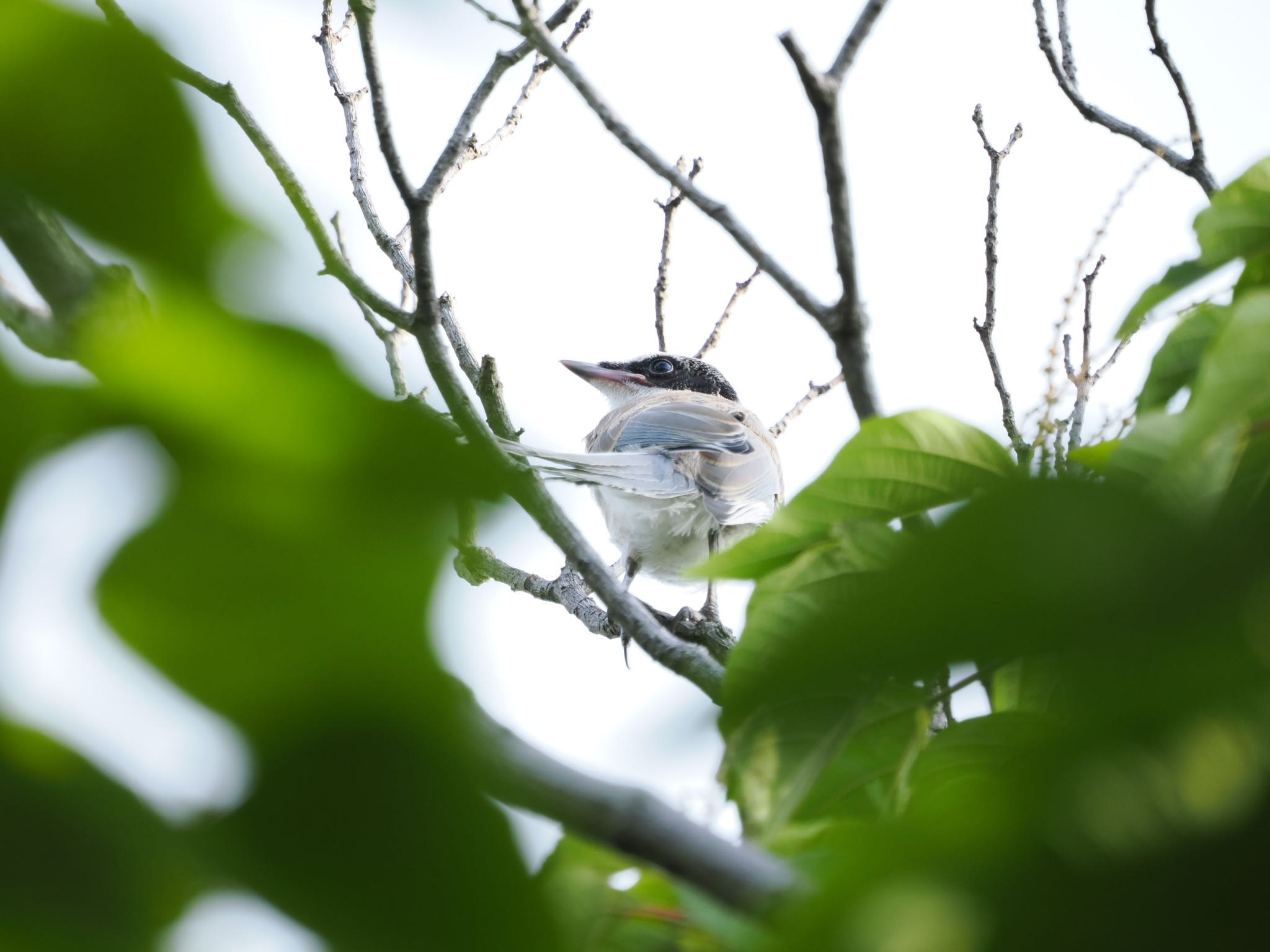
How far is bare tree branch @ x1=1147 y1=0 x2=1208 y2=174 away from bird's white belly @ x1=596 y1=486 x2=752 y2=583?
8.26 feet

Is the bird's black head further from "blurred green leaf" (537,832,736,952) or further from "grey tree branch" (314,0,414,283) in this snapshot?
"blurred green leaf" (537,832,736,952)

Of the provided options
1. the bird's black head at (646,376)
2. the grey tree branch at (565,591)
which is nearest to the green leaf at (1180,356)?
the grey tree branch at (565,591)

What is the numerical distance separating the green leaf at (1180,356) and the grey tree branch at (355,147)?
253cm

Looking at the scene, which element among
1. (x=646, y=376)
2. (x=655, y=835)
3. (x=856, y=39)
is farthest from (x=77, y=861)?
(x=646, y=376)

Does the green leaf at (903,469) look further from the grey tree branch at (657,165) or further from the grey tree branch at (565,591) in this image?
the grey tree branch at (565,591)

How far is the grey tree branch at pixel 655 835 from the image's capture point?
0.44 m

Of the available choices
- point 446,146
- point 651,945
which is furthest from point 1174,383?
point 446,146

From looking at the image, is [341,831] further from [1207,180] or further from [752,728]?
[1207,180]

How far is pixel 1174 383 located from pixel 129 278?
1.16 metres

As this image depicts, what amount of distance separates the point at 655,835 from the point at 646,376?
23.5ft

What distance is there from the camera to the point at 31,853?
25 cm

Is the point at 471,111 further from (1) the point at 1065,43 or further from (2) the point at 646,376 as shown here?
(2) the point at 646,376

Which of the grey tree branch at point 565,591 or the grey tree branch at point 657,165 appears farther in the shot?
the grey tree branch at point 565,591

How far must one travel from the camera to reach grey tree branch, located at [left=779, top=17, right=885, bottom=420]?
1.26 meters
